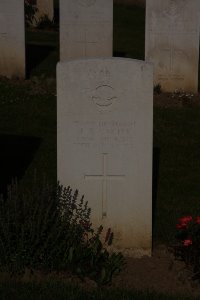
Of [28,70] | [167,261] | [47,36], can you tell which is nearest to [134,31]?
[47,36]

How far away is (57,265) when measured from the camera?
20.6 ft

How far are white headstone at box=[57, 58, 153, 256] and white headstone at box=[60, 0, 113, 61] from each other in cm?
758

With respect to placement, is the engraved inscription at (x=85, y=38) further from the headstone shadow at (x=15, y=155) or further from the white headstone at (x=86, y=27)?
the headstone shadow at (x=15, y=155)

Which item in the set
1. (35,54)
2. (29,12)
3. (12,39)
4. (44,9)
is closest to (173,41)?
(12,39)

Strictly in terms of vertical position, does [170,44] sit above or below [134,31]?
below

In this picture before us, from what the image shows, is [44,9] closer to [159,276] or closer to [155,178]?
[155,178]

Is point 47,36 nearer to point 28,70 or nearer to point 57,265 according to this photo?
point 28,70

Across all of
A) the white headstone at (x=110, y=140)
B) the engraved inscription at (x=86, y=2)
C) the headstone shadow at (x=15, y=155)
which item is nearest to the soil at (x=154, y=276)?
the white headstone at (x=110, y=140)

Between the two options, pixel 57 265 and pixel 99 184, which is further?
pixel 99 184

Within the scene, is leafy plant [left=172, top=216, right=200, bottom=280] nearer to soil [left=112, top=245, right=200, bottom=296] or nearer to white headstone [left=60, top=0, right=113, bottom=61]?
soil [left=112, top=245, right=200, bottom=296]

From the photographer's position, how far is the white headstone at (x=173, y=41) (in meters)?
13.1

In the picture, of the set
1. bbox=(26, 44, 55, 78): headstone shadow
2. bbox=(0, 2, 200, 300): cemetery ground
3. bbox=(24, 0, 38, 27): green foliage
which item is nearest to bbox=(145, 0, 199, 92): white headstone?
Answer: bbox=(0, 2, 200, 300): cemetery ground

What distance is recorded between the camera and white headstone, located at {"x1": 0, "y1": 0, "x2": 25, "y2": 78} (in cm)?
1380

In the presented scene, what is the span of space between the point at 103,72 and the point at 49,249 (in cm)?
147
